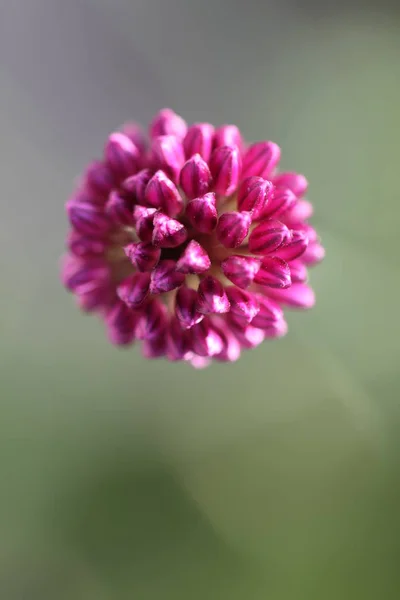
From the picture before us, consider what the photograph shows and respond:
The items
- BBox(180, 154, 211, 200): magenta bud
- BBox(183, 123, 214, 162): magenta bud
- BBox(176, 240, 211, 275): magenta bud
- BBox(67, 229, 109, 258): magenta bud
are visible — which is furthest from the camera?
BBox(67, 229, 109, 258): magenta bud

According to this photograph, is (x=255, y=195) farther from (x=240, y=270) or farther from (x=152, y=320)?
(x=152, y=320)

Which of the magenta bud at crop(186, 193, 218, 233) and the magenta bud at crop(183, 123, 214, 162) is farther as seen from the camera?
the magenta bud at crop(183, 123, 214, 162)

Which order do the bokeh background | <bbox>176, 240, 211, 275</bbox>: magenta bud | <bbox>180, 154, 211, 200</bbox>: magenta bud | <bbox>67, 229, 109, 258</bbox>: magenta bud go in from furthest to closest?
the bokeh background
<bbox>67, 229, 109, 258</bbox>: magenta bud
<bbox>180, 154, 211, 200</bbox>: magenta bud
<bbox>176, 240, 211, 275</bbox>: magenta bud

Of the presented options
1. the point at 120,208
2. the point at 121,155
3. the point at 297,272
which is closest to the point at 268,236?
the point at 297,272

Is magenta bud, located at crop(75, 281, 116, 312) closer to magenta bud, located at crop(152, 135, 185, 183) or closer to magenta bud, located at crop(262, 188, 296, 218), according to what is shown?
magenta bud, located at crop(152, 135, 185, 183)

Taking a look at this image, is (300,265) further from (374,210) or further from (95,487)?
(95,487)

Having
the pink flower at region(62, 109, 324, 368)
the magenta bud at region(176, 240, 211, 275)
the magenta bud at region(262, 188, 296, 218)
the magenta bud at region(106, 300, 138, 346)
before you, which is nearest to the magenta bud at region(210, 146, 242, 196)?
the pink flower at region(62, 109, 324, 368)

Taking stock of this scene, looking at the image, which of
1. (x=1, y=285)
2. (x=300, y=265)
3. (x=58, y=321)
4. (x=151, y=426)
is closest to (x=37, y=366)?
(x=58, y=321)

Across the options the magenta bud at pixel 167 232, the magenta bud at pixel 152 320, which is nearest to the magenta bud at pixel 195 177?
the magenta bud at pixel 167 232
